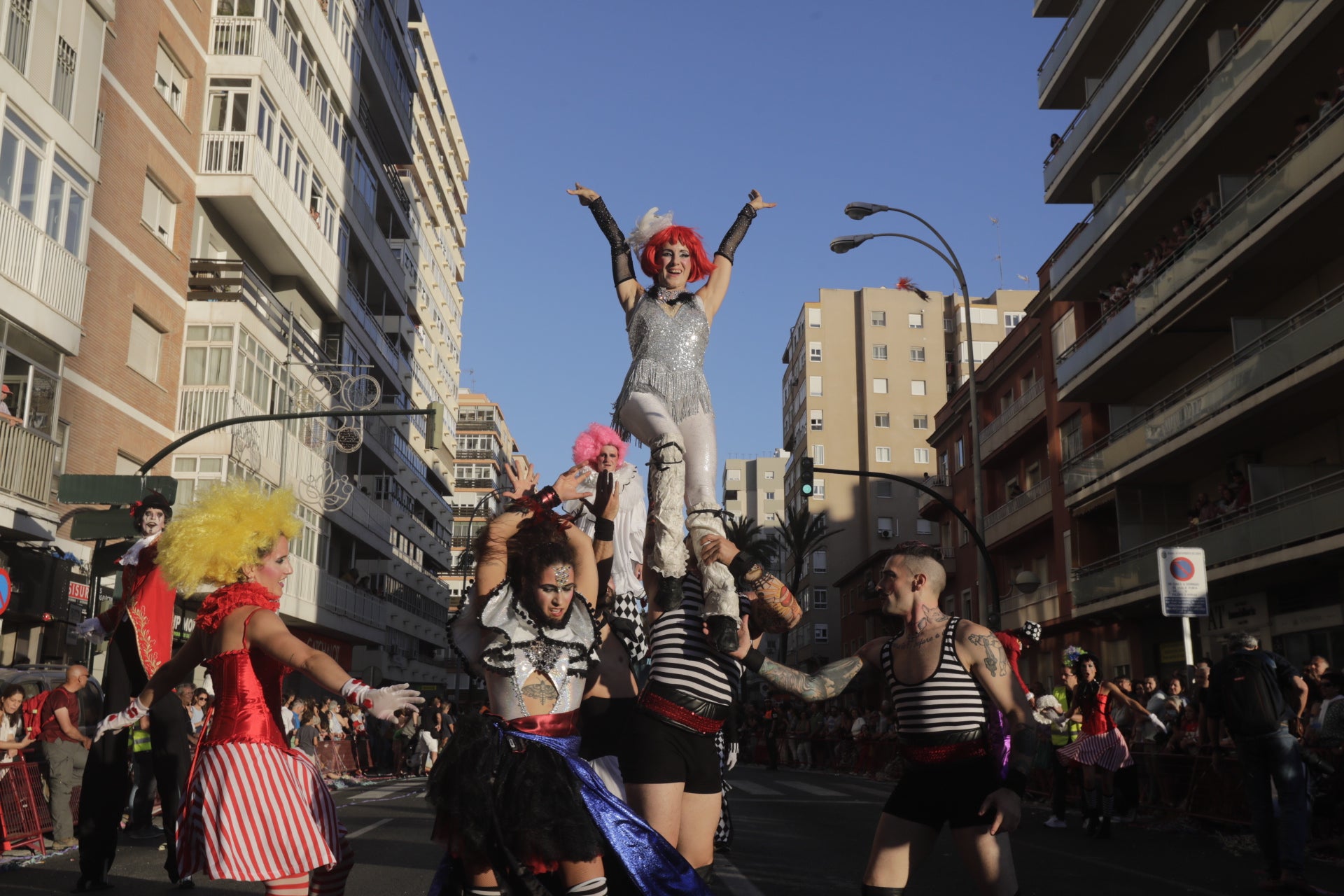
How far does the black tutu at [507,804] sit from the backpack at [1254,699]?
6.79 m

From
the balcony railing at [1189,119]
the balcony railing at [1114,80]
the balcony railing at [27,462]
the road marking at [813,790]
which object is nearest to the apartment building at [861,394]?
the balcony railing at [1114,80]

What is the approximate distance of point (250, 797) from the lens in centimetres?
467

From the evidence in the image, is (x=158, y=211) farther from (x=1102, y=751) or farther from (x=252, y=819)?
(x=252, y=819)

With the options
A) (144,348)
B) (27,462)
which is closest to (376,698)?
(27,462)

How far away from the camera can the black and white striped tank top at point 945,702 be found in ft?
16.8

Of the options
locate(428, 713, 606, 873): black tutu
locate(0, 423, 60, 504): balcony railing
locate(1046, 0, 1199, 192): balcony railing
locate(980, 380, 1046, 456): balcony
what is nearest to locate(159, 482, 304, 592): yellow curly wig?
locate(428, 713, 606, 873): black tutu

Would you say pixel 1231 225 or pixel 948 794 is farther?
pixel 1231 225

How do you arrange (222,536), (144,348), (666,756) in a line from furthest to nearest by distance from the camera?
(144,348), (222,536), (666,756)

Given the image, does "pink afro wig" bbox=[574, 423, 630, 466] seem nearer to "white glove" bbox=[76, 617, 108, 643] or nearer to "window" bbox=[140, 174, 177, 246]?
"white glove" bbox=[76, 617, 108, 643]

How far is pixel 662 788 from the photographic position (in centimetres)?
474

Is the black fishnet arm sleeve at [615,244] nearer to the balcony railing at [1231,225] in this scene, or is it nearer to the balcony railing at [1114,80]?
the balcony railing at [1231,225]

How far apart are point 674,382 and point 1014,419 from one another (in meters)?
37.0

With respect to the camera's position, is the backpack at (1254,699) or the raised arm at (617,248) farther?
the backpack at (1254,699)

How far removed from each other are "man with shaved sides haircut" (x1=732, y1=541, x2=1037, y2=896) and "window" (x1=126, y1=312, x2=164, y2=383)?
2374cm
